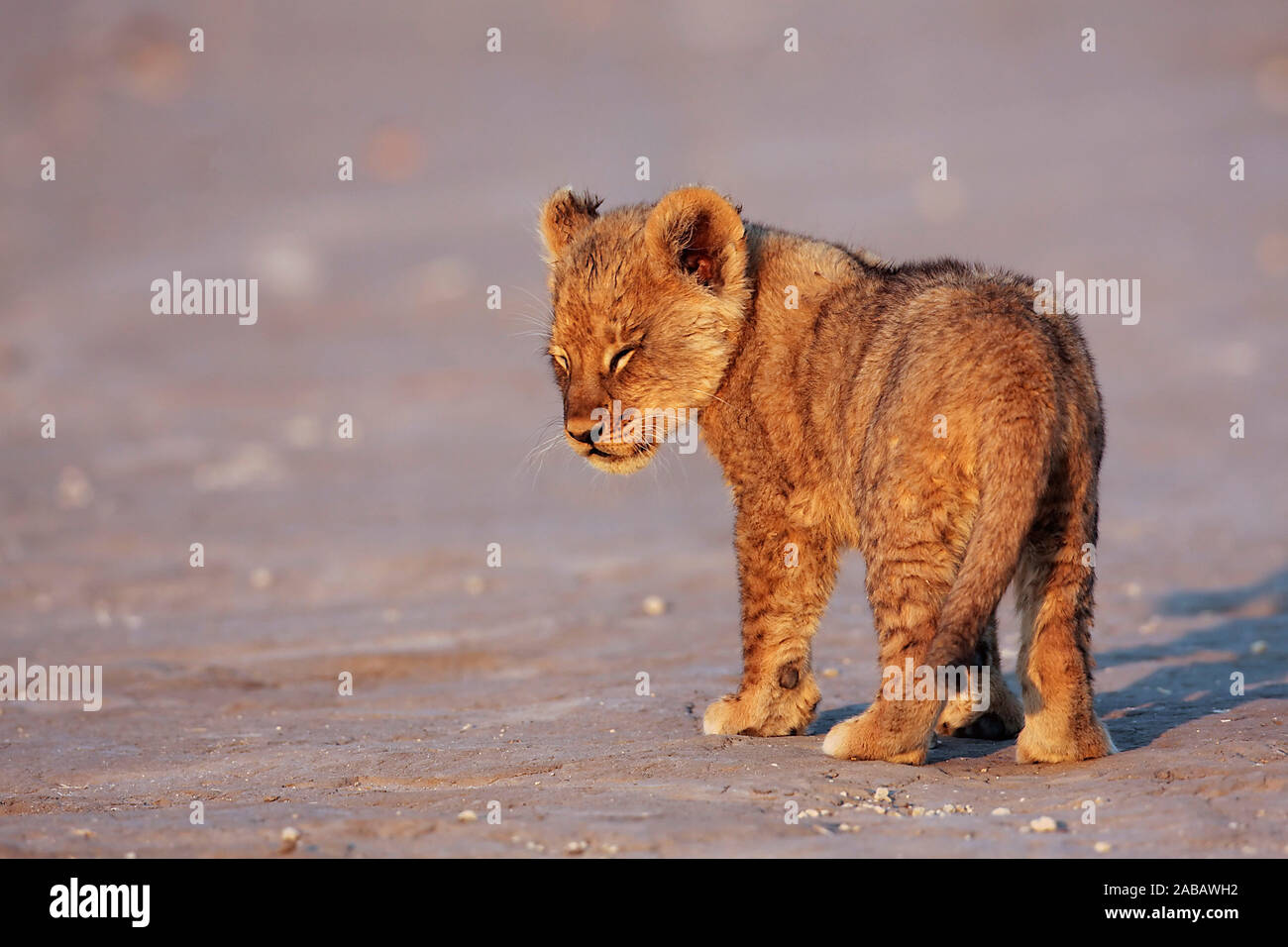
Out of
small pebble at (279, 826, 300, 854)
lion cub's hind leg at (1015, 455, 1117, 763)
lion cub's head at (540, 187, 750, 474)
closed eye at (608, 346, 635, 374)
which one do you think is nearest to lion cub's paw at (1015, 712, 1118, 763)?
lion cub's hind leg at (1015, 455, 1117, 763)

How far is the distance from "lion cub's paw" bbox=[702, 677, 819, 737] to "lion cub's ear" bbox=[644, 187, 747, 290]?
1983 millimetres

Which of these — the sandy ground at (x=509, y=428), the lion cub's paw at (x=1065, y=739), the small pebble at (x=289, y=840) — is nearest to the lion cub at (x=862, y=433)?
the lion cub's paw at (x=1065, y=739)

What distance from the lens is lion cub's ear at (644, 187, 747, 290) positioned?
308 inches

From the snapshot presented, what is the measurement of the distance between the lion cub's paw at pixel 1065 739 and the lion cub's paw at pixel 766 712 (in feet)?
4.37

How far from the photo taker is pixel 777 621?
7781mm

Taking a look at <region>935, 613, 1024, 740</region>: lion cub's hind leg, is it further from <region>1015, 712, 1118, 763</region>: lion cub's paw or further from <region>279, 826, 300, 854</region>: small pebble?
<region>279, 826, 300, 854</region>: small pebble

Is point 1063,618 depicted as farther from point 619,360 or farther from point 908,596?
point 619,360

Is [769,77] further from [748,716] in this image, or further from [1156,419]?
[748,716]

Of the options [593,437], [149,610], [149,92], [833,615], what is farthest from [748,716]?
[149,92]

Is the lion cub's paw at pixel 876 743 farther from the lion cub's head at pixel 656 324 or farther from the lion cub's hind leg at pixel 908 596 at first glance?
the lion cub's head at pixel 656 324

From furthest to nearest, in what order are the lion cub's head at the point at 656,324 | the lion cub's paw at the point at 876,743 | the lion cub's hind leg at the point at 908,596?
1. the lion cub's head at the point at 656,324
2. the lion cub's paw at the point at 876,743
3. the lion cub's hind leg at the point at 908,596

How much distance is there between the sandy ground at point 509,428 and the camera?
6531mm

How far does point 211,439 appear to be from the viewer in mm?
20359

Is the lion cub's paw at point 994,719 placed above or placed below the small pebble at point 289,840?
above
